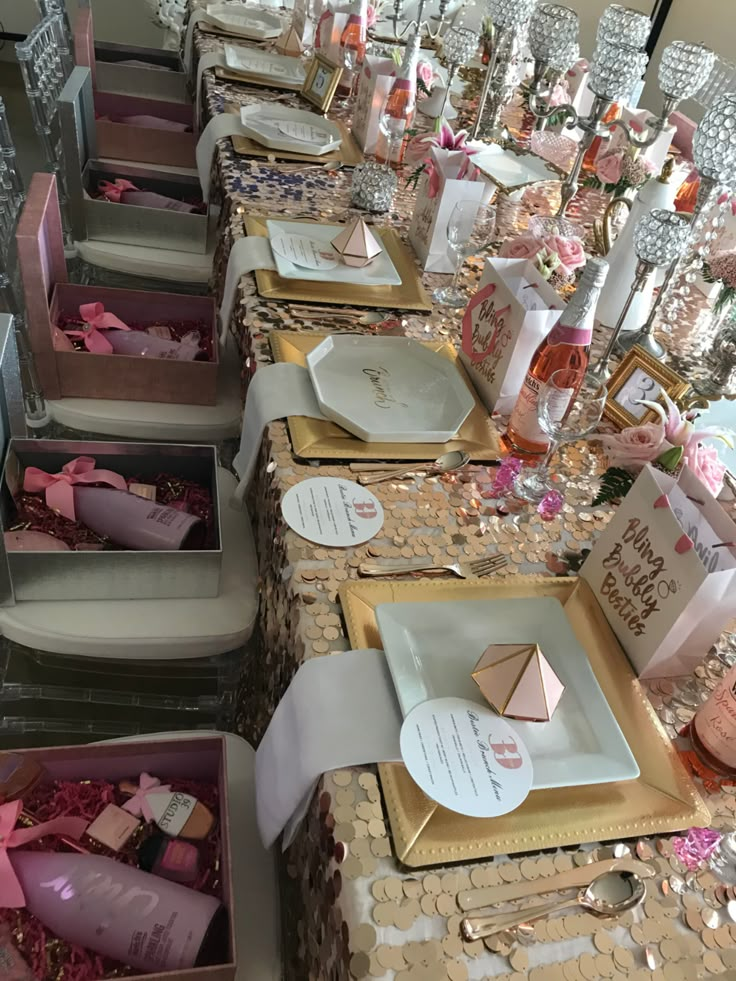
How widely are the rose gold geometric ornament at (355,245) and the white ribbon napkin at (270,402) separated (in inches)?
14.7

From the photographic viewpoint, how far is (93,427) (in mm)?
1427

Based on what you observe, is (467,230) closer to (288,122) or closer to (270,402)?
(270,402)

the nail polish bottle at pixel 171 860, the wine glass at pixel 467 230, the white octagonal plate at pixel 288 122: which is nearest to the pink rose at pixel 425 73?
the white octagonal plate at pixel 288 122

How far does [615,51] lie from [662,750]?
50.1 inches

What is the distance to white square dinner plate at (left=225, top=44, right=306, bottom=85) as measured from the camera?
2145mm

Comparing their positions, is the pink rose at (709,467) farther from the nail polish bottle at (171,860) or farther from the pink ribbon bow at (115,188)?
the pink ribbon bow at (115,188)

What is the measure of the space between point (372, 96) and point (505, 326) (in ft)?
3.37

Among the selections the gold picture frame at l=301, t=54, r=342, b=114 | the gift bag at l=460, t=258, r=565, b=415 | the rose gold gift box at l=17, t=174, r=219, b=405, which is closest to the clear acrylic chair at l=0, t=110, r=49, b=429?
the rose gold gift box at l=17, t=174, r=219, b=405

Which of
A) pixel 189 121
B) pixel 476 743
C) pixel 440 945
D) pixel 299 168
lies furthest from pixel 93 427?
pixel 189 121

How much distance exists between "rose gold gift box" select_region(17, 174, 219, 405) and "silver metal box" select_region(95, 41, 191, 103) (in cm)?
152

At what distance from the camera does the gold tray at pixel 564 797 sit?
628 mm

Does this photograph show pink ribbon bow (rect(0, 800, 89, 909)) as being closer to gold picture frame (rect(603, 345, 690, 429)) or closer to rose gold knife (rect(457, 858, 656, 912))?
rose gold knife (rect(457, 858, 656, 912))

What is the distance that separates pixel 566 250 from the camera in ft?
4.23

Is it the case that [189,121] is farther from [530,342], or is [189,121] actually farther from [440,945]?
[440,945]
